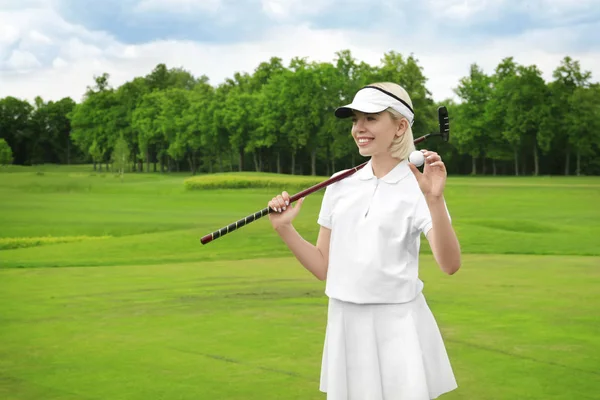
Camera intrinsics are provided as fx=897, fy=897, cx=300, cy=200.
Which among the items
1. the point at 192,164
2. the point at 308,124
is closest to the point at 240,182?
the point at 308,124

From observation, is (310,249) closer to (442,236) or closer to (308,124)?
(442,236)

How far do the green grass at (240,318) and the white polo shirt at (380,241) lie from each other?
7.61 feet

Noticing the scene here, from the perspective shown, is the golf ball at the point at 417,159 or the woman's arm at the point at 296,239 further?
the woman's arm at the point at 296,239

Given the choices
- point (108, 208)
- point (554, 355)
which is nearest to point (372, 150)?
point (554, 355)

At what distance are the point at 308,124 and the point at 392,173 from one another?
6404cm

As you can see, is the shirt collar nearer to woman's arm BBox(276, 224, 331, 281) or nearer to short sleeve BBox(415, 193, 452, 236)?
short sleeve BBox(415, 193, 452, 236)

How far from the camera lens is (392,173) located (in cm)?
390

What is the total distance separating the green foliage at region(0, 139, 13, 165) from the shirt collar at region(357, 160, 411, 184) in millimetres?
70514

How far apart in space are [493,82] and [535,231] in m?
59.5

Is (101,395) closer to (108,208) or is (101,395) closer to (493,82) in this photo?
(108,208)

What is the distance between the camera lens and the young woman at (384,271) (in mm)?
3730

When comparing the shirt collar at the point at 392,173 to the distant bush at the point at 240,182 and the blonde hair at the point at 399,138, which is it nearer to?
the blonde hair at the point at 399,138

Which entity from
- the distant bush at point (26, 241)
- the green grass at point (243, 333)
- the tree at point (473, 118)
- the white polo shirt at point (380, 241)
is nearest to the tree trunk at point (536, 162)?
the tree at point (473, 118)

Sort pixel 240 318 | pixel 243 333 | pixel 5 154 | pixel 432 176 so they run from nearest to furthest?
1. pixel 432 176
2. pixel 243 333
3. pixel 240 318
4. pixel 5 154
